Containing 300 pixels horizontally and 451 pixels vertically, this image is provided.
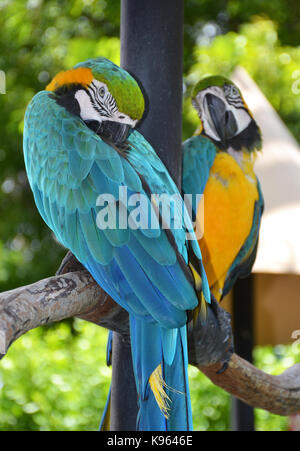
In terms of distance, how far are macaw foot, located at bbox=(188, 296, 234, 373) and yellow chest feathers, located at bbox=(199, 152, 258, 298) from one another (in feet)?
0.39

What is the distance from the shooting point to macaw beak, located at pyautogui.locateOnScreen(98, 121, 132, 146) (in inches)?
23.9

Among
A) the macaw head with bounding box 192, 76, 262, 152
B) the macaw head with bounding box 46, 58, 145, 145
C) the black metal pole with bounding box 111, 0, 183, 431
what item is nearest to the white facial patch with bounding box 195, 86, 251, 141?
the macaw head with bounding box 192, 76, 262, 152

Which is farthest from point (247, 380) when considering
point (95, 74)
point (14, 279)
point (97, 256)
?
point (14, 279)

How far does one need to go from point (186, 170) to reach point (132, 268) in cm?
30

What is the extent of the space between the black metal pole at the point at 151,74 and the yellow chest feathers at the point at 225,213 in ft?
0.52

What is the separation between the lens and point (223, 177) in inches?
33.1

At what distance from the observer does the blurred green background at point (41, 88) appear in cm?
138

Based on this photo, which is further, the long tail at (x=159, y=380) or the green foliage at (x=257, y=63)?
the green foliage at (x=257, y=63)

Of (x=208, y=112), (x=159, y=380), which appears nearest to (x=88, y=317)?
(x=159, y=380)

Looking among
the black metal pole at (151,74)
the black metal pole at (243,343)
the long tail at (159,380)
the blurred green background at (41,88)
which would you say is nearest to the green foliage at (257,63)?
the blurred green background at (41,88)

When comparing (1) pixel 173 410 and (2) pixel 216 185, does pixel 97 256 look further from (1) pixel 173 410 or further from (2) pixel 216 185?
(2) pixel 216 185

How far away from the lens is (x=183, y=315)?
1.80 ft

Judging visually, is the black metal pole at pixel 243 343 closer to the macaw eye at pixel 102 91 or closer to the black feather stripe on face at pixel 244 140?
the black feather stripe on face at pixel 244 140

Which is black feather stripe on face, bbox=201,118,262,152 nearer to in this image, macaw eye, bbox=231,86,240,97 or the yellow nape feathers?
macaw eye, bbox=231,86,240,97
